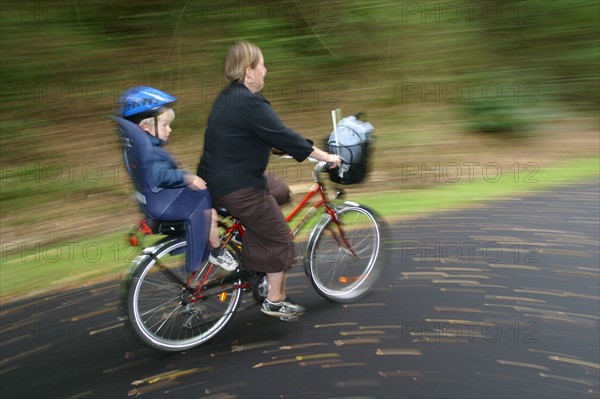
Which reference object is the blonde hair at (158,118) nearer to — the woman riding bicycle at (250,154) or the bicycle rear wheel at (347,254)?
the woman riding bicycle at (250,154)

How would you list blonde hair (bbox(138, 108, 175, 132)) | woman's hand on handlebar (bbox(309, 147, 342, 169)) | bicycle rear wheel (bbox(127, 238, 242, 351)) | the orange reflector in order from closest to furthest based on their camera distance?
1. blonde hair (bbox(138, 108, 175, 132))
2. bicycle rear wheel (bbox(127, 238, 242, 351))
3. woman's hand on handlebar (bbox(309, 147, 342, 169))
4. the orange reflector

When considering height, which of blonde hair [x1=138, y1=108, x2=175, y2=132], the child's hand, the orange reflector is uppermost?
blonde hair [x1=138, y1=108, x2=175, y2=132]

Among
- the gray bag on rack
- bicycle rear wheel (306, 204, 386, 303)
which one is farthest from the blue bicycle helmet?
bicycle rear wheel (306, 204, 386, 303)

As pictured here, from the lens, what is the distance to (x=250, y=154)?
408 centimetres

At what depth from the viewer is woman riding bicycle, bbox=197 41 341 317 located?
3932 mm

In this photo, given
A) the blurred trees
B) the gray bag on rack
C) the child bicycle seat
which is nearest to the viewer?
the child bicycle seat

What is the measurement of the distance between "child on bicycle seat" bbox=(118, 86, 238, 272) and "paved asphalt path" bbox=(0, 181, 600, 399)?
30.7 inches

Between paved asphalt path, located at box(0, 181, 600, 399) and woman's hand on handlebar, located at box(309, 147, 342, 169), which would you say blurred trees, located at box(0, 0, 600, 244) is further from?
woman's hand on handlebar, located at box(309, 147, 342, 169)

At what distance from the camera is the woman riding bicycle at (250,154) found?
155 inches

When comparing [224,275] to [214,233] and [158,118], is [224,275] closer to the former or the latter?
[214,233]

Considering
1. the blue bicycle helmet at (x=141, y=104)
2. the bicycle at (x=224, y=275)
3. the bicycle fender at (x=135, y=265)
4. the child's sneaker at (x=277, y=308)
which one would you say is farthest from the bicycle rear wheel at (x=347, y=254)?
the blue bicycle helmet at (x=141, y=104)

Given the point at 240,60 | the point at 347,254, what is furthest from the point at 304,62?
the point at 240,60

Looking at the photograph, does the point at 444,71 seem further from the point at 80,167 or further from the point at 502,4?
the point at 80,167

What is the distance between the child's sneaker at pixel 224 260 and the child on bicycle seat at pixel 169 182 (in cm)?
7
